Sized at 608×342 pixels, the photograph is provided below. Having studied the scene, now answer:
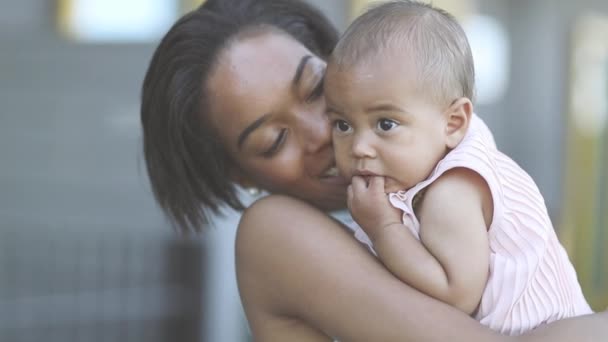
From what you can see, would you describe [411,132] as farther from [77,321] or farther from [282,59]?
[77,321]

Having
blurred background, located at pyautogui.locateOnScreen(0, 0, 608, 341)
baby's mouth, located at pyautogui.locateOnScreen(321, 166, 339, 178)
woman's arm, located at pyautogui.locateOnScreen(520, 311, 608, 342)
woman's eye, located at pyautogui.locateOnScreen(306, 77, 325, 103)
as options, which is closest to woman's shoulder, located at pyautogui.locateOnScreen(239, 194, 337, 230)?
baby's mouth, located at pyautogui.locateOnScreen(321, 166, 339, 178)

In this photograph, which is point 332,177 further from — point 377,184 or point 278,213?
point 377,184

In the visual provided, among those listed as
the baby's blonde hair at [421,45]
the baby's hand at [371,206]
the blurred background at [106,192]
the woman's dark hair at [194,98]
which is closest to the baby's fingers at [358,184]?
the baby's hand at [371,206]

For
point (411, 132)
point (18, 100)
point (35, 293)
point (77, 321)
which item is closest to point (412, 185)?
point (411, 132)

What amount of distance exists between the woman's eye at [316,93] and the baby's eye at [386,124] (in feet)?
1.10

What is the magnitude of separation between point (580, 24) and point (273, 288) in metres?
6.42

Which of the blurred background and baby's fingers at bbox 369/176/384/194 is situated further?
the blurred background

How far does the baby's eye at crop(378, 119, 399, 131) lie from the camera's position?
6.75ft

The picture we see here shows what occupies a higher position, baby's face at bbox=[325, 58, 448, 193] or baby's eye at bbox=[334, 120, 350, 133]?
baby's face at bbox=[325, 58, 448, 193]

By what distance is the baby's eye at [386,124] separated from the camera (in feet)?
6.75

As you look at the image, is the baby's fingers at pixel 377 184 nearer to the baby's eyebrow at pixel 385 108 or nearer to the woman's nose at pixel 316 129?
the baby's eyebrow at pixel 385 108

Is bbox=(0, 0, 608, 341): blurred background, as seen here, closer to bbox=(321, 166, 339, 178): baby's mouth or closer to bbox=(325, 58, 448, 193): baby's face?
bbox=(321, 166, 339, 178): baby's mouth

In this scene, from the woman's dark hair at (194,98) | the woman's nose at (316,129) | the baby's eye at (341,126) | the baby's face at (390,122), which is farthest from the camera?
the woman's dark hair at (194,98)

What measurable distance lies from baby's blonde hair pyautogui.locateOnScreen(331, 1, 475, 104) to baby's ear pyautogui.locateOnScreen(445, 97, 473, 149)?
0.02 metres
